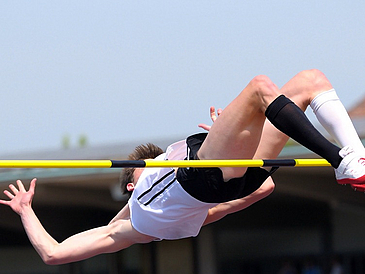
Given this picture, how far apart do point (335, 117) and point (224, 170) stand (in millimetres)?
647

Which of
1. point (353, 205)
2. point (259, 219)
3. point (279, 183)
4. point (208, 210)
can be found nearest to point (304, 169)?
point (279, 183)

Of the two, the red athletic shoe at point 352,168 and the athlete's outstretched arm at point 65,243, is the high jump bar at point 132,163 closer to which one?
the red athletic shoe at point 352,168

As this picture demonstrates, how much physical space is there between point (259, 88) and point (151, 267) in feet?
37.7

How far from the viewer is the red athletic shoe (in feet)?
10.5

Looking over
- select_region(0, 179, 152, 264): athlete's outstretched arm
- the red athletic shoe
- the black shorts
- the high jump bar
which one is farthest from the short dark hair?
the red athletic shoe

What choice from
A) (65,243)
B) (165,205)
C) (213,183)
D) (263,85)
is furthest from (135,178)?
(263,85)

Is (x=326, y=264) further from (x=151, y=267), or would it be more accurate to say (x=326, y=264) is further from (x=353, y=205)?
(x=151, y=267)

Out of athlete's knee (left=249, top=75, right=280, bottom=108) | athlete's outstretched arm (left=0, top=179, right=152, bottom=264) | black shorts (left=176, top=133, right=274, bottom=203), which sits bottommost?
athlete's outstretched arm (left=0, top=179, right=152, bottom=264)

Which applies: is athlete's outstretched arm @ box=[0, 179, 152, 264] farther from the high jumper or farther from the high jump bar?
the high jump bar

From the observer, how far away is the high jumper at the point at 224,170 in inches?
131

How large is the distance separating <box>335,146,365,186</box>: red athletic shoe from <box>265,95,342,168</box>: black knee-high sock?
0.03 m

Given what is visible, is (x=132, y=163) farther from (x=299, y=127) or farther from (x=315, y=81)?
(x=315, y=81)

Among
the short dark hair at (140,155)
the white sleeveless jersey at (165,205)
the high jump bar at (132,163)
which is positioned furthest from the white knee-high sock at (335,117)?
the short dark hair at (140,155)

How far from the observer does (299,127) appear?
10.8ft
